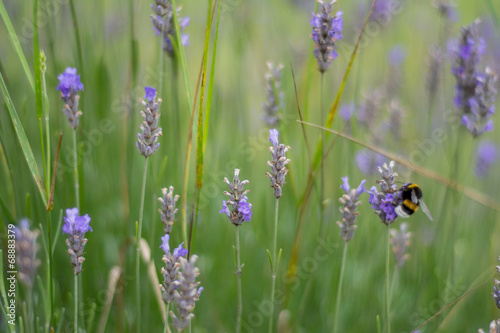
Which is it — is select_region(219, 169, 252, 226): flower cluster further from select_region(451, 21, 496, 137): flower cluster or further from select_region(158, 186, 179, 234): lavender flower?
select_region(451, 21, 496, 137): flower cluster

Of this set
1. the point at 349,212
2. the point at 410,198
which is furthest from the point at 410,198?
the point at 349,212

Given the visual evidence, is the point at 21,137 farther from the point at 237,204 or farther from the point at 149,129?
the point at 237,204

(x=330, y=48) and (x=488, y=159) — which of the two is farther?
(x=488, y=159)

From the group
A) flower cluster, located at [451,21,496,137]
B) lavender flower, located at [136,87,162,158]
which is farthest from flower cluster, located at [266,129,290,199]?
flower cluster, located at [451,21,496,137]

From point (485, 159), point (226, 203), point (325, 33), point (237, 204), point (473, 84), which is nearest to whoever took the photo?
point (237, 204)

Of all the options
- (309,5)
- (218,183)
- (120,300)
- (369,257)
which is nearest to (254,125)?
(309,5)

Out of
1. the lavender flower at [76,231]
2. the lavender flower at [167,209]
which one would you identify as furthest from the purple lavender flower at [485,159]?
the lavender flower at [76,231]

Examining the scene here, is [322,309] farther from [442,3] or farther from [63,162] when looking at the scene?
[442,3]
